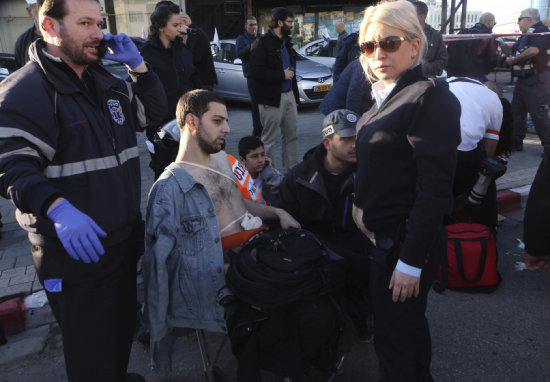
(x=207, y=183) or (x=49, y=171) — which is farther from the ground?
(x=49, y=171)

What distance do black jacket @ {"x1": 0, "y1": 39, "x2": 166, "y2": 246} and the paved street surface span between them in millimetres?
1210

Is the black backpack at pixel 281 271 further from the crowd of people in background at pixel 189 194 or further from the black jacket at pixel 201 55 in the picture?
the black jacket at pixel 201 55

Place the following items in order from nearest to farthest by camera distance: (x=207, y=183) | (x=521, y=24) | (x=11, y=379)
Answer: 1. (x=207, y=183)
2. (x=11, y=379)
3. (x=521, y=24)

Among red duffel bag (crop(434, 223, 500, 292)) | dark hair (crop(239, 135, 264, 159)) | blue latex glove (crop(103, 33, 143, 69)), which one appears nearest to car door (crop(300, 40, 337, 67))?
dark hair (crop(239, 135, 264, 159))

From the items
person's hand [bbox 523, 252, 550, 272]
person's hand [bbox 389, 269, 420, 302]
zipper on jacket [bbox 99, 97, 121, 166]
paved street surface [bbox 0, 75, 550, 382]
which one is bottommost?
paved street surface [bbox 0, 75, 550, 382]

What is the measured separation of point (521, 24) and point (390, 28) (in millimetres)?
7035

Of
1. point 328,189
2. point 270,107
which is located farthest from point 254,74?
point 328,189

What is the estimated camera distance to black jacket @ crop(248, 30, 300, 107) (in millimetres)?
5625

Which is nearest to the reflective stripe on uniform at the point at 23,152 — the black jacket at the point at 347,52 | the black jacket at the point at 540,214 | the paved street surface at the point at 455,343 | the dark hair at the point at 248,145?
the paved street surface at the point at 455,343

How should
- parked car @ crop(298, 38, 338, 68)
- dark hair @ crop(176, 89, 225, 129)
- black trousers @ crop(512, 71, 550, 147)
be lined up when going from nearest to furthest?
dark hair @ crop(176, 89, 225, 129)
black trousers @ crop(512, 71, 550, 147)
parked car @ crop(298, 38, 338, 68)

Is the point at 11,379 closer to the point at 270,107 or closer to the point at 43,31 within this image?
the point at 43,31

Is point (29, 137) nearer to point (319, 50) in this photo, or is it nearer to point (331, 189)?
point (331, 189)

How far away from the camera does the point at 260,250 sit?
229 centimetres

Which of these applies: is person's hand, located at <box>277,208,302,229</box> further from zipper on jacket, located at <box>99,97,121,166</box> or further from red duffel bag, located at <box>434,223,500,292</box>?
red duffel bag, located at <box>434,223,500,292</box>
